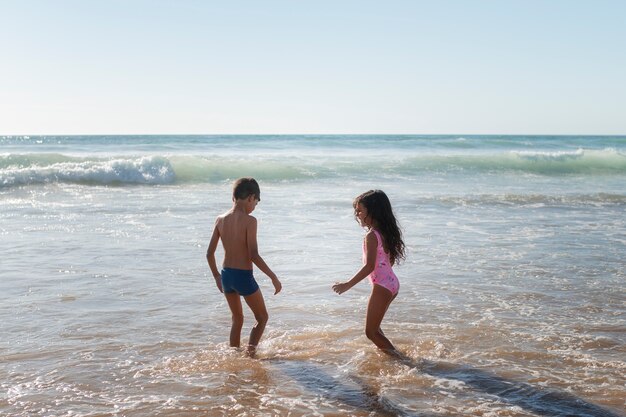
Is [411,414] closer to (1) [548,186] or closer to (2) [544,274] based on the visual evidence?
(2) [544,274]

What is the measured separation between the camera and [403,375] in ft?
16.1

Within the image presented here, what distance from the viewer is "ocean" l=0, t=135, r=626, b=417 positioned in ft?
14.8

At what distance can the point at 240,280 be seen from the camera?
17.4 feet

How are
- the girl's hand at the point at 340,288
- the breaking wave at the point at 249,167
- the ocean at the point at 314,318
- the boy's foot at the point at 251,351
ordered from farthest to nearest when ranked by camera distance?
the breaking wave at the point at 249,167
the boy's foot at the point at 251,351
the girl's hand at the point at 340,288
the ocean at the point at 314,318

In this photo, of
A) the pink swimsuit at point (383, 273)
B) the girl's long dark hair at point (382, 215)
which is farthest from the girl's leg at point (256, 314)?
the girl's long dark hair at point (382, 215)

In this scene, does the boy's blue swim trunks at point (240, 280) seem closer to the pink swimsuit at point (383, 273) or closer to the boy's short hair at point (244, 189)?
Result: the boy's short hair at point (244, 189)

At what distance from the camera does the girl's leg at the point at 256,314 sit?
211 inches

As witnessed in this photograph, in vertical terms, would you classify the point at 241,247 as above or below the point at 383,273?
above

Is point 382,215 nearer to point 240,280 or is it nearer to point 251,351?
point 240,280

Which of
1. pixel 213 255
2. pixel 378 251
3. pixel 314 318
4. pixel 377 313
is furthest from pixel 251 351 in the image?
pixel 378 251

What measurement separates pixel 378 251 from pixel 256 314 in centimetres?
116

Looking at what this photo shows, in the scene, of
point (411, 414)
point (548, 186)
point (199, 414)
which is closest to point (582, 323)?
point (411, 414)

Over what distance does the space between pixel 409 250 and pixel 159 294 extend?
4.24 meters

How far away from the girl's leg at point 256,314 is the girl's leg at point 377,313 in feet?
2.90
